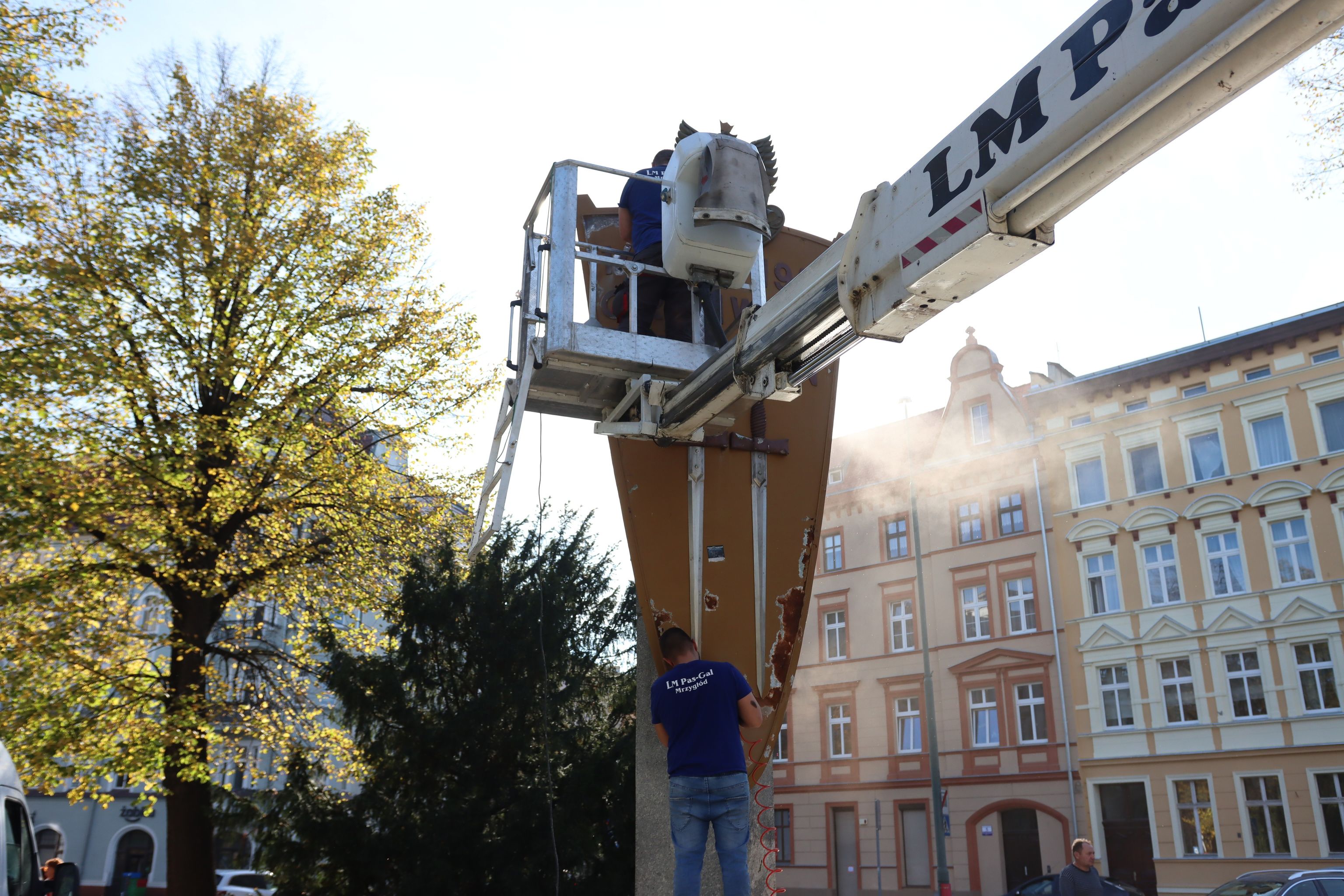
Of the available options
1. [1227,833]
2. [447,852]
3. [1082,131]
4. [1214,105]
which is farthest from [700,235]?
[1227,833]

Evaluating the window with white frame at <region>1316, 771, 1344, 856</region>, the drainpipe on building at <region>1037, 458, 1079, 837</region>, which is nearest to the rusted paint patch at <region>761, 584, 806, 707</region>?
the window with white frame at <region>1316, 771, 1344, 856</region>

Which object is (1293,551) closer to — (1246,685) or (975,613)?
(1246,685)

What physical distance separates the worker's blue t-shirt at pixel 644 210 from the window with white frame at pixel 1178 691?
24.5 metres

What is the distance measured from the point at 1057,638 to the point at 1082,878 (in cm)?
2199

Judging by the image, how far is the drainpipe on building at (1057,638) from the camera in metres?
27.7

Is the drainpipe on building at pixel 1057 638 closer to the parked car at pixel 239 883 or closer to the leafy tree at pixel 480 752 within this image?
the parked car at pixel 239 883

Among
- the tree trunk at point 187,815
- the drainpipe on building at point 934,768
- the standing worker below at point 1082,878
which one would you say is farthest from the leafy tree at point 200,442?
the drainpipe on building at point 934,768

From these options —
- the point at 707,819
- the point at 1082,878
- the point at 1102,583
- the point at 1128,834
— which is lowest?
the point at 1128,834

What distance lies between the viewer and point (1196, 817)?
25109 millimetres

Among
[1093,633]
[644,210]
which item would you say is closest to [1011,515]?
[1093,633]

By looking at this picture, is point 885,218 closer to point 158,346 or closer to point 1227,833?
point 158,346

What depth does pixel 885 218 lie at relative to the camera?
15.1 feet

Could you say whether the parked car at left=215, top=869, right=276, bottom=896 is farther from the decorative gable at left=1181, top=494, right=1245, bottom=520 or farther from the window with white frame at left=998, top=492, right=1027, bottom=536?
the decorative gable at left=1181, top=494, right=1245, bottom=520

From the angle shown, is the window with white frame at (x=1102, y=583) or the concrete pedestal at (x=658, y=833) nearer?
the concrete pedestal at (x=658, y=833)
